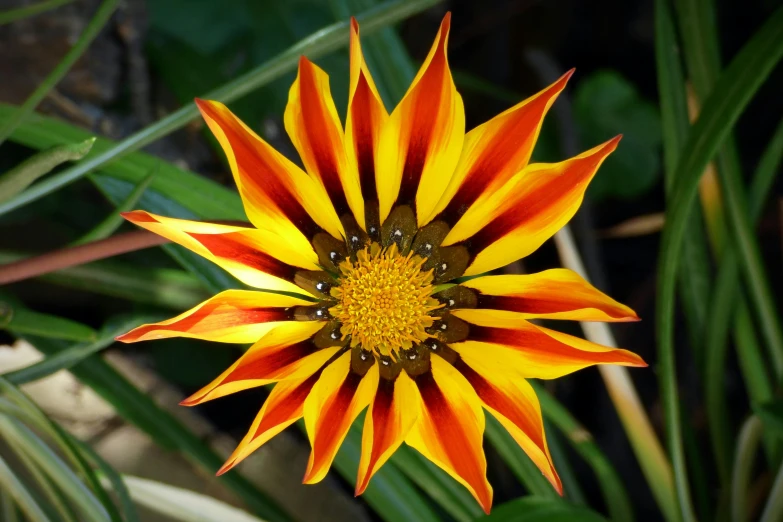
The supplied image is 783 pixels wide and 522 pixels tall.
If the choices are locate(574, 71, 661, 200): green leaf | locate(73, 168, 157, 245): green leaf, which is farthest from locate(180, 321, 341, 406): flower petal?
locate(574, 71, 661, 200): green leaf

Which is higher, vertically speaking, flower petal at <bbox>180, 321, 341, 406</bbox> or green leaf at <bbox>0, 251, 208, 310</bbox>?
green leaf at <bbox>0, 251, 208, 310</bbox>

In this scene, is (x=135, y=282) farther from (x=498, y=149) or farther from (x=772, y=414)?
(x=772, y=414)

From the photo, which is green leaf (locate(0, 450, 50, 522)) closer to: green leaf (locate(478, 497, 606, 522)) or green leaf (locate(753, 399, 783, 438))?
green leaf (locate(478, 497, 606, 522))

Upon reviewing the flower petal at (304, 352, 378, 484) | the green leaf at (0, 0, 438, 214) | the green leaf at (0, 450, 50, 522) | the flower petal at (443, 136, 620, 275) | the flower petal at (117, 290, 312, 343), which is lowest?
the flower petal at (304, 352, 378, 484)

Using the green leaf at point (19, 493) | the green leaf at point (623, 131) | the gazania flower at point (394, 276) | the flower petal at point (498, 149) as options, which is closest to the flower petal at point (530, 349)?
the gazania flower at point (394, 276)

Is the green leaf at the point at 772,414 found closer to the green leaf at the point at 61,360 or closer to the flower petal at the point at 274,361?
the flower petal at the point at 274,361

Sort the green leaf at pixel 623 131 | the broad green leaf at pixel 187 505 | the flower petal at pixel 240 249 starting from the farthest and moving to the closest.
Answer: the green leaf at pixel 623 131, the broad green leaf at pixel 187 505, the flower petal at pixel 240 249

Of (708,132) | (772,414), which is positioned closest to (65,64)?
(708,132)
